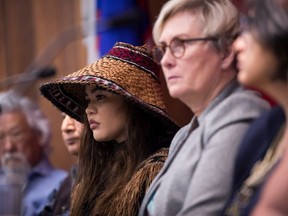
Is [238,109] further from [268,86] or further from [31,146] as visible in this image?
[31,146]

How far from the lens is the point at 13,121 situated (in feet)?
16.7

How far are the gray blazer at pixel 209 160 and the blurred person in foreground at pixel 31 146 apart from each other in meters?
2.19

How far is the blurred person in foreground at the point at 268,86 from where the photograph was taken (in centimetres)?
198

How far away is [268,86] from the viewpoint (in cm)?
216

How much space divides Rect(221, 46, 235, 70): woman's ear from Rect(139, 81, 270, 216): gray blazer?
0.06 m

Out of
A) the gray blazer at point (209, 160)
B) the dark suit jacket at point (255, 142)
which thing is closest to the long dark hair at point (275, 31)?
the dark suit jacket at point (255, 142)

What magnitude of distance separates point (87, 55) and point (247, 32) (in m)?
3.29

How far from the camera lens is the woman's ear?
9.01 ft

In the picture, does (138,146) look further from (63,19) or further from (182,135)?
(63,19)

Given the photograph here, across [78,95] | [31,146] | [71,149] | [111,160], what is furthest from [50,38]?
[111,160]

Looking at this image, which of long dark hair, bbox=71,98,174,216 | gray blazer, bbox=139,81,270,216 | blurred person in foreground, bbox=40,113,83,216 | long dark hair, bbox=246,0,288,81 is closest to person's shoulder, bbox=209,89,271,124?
gray blazer, bbox=139,81,270,216

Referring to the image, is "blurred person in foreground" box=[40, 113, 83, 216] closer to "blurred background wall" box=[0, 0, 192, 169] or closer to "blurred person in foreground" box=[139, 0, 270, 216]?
"blurred background wall" box=[0, 0, 192, 169]

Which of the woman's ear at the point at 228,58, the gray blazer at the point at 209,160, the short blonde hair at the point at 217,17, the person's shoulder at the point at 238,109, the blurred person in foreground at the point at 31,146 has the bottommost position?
the blurred person in foreground at the point at 31,146

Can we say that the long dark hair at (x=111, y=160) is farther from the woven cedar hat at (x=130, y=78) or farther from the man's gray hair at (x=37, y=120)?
the man's gray hair at (x=37, y=120)
